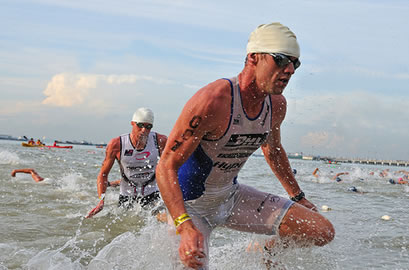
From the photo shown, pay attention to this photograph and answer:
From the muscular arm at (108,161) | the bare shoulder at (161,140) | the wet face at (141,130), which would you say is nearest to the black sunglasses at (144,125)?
the wet face at (141,130)

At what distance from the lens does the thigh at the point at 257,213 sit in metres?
3.75

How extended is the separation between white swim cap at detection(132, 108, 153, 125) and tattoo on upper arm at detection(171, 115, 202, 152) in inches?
173

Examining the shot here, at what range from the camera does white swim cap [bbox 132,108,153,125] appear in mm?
7418

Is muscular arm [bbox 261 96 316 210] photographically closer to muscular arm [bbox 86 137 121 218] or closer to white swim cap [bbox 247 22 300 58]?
white swim cap [bbox 247 22 300 58]

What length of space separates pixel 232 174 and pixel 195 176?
1.14 ft

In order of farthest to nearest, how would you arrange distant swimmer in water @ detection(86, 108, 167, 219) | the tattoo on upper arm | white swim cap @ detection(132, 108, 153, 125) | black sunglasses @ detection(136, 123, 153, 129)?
distant swimmer in water @ detection(86, 108, 167, 219) → black sunglasses @ detection(136, 123, 153, 129) → white swim cap @ detection(132, 108, 153, 125) → the tattoo on upper arm

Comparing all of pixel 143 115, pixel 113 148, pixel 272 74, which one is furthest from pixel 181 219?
pixel 113 148

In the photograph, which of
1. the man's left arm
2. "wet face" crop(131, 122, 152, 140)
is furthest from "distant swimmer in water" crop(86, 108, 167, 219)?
the man's left arm

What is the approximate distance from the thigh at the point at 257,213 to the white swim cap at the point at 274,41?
1308 mm

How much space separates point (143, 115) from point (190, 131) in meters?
4.50

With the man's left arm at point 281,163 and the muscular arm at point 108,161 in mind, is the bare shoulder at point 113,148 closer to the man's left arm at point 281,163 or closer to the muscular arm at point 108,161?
A: the muscular arm at point 108,161

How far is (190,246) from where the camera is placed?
2.76 meters

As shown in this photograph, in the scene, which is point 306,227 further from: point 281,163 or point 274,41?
point 274,41

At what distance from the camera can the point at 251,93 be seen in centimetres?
326
